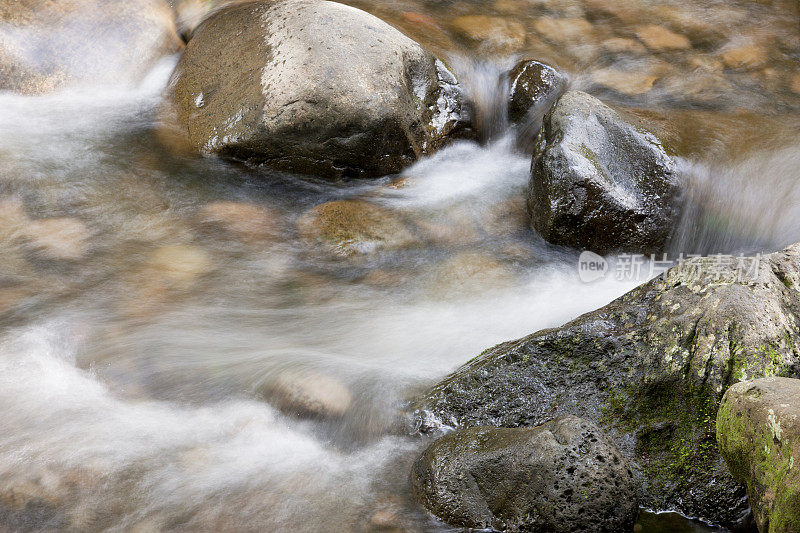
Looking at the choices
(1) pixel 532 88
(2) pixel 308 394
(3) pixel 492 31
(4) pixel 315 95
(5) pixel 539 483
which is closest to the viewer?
(5) pixel 539 483

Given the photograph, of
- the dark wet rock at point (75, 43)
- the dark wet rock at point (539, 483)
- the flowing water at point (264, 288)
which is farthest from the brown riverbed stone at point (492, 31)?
the dark wet rock at point (539, 483)

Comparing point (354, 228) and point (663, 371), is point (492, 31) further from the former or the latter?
point (663, 371)

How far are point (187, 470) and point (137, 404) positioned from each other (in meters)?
0.51

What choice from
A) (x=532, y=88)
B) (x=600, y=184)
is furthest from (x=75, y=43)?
(x=600, y=184)

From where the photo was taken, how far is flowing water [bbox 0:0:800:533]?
9.24 feet

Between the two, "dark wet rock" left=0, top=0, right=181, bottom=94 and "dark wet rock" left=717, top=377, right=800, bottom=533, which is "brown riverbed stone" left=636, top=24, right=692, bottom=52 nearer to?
"dark wet rock" left=0, top=0, right=181, bottom=94

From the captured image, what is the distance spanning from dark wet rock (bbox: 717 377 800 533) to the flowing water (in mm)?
405

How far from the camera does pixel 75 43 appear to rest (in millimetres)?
5723

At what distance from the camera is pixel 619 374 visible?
9.77 feet

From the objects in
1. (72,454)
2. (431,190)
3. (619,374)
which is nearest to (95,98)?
(431,190)

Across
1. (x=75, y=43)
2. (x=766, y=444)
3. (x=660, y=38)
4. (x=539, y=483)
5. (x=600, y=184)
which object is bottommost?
(x=539, y=483)

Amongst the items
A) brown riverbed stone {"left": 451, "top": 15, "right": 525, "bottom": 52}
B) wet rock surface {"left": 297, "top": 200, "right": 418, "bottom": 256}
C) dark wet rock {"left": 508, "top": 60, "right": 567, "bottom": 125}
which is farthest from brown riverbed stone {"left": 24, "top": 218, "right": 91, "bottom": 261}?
brown riverbed stone {"left": 451, "top": 15, "right": 525, "bottom": 52}

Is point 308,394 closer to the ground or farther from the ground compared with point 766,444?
closer to the ground

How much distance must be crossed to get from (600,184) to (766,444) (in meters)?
2.40
